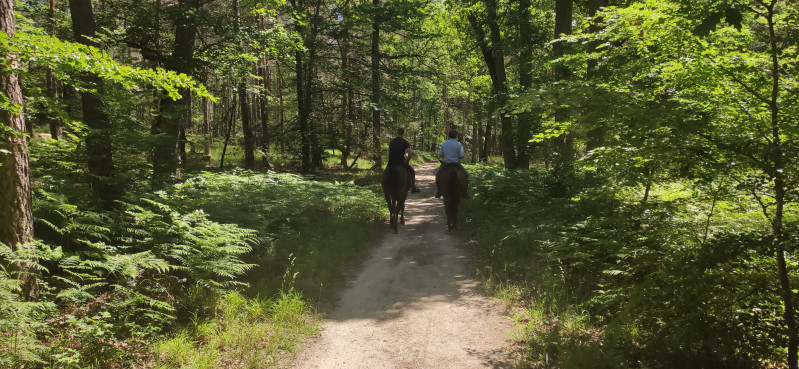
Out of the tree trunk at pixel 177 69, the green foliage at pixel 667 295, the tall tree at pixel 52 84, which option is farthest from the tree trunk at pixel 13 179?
the green foliage at pixel 667 295

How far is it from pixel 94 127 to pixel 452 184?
7.94m

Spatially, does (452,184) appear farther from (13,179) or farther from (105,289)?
(13,179)

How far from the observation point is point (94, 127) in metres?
7.28

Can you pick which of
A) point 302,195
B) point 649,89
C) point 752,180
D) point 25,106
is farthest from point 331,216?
point 752,180

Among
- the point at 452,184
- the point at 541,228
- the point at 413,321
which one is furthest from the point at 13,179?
the point at 452,184

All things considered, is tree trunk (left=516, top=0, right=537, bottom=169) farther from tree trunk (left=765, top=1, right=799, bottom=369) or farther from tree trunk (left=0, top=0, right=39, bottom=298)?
tree trunk (left=0, top=0, right=39, bottom=298)

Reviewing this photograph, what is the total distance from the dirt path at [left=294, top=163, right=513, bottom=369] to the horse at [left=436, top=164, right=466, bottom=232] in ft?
5.64

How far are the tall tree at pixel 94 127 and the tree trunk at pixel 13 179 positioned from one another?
245 cm

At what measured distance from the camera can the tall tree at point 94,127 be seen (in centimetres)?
700

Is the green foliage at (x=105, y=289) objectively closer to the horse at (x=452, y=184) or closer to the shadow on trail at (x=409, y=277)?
the shadow on trail at (x=409, y=277)

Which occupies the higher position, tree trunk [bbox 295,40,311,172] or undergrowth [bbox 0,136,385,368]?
tree trunk [bbox 295,40,311,172]

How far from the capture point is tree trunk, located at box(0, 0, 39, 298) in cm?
428

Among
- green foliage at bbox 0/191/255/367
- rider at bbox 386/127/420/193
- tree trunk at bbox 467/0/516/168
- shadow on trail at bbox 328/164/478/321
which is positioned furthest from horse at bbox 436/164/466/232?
tree trunk at bbox 467/0/516/168

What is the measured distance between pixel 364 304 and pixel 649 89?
5154mm
